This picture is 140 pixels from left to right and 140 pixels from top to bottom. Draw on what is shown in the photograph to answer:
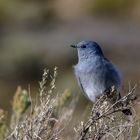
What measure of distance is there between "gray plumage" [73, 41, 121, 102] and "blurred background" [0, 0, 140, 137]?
29.7 ft

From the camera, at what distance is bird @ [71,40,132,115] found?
7562 mm

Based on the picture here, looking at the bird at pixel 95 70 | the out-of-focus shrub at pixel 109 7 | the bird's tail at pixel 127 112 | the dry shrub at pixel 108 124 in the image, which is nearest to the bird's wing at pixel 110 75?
the bird at pixel 95 70

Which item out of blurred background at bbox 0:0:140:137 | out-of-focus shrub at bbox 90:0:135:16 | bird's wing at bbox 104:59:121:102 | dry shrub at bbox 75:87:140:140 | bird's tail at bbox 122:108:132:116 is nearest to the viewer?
dry shrub at bbox 75:87:140:140

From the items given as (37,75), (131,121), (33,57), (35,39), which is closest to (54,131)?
(131,121)

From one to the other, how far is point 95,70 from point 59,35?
1956 centimetres

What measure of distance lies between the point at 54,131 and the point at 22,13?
71.8 feet

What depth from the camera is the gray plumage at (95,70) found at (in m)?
7.57

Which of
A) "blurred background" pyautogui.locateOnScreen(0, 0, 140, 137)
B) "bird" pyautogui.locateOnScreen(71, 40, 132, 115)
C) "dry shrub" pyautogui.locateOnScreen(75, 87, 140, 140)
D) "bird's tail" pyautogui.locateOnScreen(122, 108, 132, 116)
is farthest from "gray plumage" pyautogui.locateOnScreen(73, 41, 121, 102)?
"blurred background" pyautogui.locateOnScreen(0, 0, 140, 137)

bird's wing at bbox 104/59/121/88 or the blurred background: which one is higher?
bird's wing at bbox 104/59/121/88

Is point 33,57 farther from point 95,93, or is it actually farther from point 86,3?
point 95,93

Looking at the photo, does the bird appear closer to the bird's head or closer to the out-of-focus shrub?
the bird's head

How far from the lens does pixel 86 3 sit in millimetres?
30094

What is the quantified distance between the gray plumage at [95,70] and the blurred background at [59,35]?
29.7ft

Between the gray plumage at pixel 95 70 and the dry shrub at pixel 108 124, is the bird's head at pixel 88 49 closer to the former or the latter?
the gray plumage at pixel 95 70
